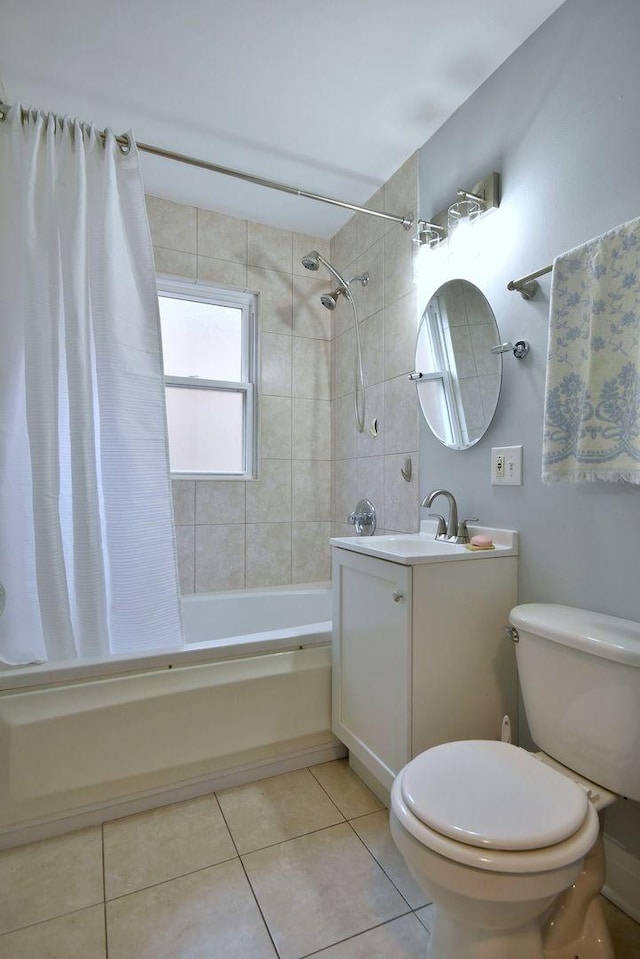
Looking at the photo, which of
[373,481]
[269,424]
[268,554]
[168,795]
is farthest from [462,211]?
[168,795]

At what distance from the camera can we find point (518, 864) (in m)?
0.78

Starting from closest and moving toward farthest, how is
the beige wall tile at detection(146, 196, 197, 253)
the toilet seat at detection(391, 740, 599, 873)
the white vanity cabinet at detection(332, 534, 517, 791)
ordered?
the toilet seat at detection(391, 740, 599, 873)
the white vanity cabinet at detection(332, 534, 517, 791)
the beige wall tile at detection(146, 196, 197, 253)

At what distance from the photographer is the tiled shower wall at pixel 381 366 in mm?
2150

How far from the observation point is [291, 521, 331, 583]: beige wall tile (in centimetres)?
277

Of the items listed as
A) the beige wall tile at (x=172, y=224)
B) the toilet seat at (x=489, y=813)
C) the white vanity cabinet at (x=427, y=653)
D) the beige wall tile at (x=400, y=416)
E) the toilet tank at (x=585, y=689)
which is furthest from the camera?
the beige wall tile at (x=172, y=224)

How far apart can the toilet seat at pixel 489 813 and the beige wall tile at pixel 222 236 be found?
8.20 ft

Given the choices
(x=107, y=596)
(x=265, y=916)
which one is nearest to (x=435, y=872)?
(x=265, y=916)

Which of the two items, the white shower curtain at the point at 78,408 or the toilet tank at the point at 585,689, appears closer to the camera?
the toilet tank at the point at 585,689

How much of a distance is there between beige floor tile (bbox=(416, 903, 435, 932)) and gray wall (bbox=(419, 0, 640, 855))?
0.50 m

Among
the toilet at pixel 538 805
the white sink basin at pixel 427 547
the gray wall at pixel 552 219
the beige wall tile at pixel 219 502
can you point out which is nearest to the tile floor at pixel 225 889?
the toilet at pixel 538 805

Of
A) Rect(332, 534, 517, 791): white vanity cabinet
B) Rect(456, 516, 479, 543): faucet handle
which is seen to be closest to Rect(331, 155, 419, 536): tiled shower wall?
Rect(456, 516, 479, 543): faucet handle

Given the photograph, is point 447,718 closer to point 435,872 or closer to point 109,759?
point 435,872

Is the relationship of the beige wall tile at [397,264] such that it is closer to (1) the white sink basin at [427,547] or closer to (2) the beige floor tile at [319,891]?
(1) the white sink basin at [427,547]

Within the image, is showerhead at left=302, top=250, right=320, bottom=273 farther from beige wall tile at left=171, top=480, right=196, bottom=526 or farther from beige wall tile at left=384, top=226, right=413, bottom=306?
beige wall tile at left=171, top=480, right=196, bottom=526
